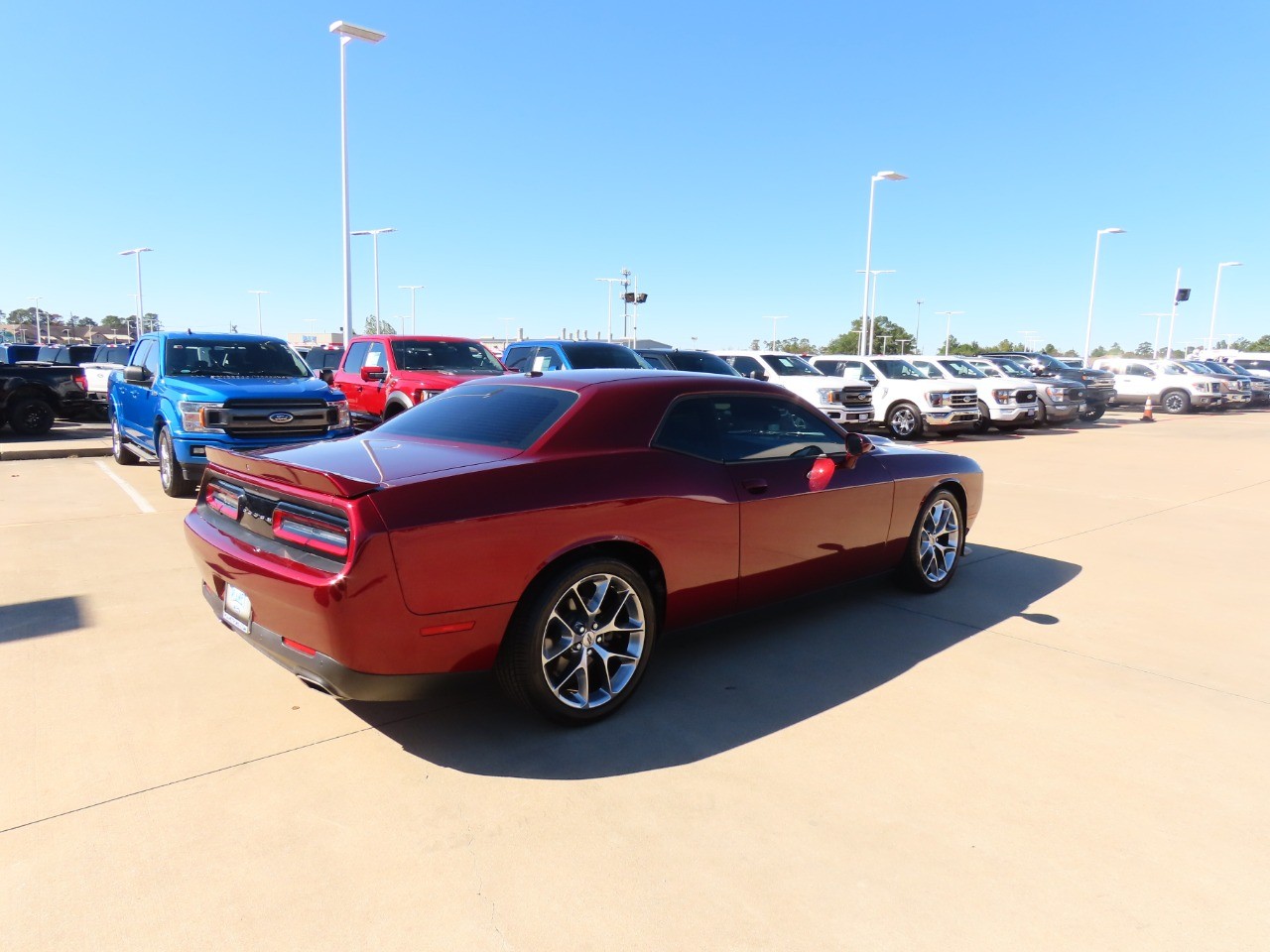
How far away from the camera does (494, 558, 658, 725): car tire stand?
328 centimetres

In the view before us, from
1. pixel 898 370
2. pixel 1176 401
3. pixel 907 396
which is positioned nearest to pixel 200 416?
pixel 907 396

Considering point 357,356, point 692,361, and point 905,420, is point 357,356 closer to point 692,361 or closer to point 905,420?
point 692,361

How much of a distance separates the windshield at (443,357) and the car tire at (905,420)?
9.54 meters

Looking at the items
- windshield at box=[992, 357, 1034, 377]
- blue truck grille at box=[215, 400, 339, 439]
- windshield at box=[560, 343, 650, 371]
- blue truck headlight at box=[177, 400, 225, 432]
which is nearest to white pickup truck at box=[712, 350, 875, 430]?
windshield at box=[560, 343, 650, 371]

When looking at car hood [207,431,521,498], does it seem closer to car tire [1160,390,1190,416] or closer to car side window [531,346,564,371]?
car side window [531,346,564,371]

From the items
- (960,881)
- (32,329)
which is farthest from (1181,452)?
A: (32,329)

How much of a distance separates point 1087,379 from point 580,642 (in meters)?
24.7

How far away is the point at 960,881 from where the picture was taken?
258 cm

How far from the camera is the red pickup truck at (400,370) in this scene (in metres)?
11.3

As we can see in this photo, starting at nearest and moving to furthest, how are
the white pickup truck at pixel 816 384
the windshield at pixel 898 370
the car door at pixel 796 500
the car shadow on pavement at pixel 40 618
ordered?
1. the car door at pixel 796 500
2. the car shadow on pavement at pixel 40 618
3. the white pickup truck at pixel 816 384
4. the windshield at pixel 898 370

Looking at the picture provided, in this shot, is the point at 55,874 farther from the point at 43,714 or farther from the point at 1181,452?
the point at 1181,452

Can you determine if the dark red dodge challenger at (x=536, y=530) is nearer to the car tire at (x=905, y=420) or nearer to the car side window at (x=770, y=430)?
the car side window at (x=770, y=430)

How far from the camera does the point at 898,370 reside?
18875mm

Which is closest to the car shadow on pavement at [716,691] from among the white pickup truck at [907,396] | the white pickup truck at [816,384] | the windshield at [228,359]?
the windshield at [228,359]
